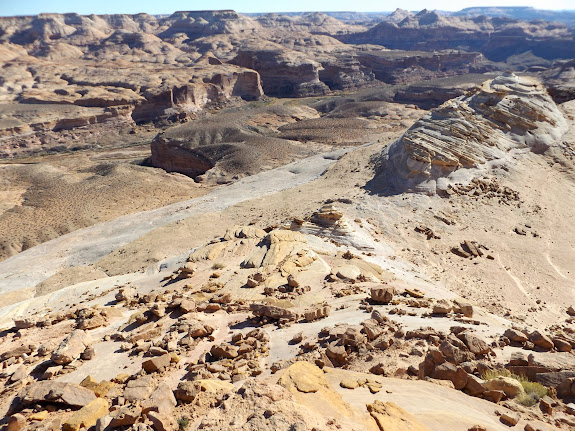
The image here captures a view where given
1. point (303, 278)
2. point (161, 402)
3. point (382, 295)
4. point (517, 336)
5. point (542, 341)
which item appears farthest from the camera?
point (303, 278)

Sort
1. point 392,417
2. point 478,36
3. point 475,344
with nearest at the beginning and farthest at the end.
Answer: point 392,417, point 475,344, point 478,36

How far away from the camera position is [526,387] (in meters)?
7.54

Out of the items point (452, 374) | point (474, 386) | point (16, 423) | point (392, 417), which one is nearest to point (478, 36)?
point (452, 374)

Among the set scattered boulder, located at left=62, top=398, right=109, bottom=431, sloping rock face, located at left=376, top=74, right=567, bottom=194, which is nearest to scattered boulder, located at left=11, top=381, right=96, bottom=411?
scattered boulder, located at left=62, top=398, right=109, bottom=431

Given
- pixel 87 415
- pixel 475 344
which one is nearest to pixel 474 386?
pixel 475 344

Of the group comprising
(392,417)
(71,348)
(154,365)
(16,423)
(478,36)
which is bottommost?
(71,348)

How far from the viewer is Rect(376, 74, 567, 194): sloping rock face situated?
24.0 meters

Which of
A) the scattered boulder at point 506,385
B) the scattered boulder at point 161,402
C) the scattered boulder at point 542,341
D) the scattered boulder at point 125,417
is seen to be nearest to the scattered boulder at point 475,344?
the scattered boulder at point 506,385

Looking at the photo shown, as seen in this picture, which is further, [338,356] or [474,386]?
[338,356]

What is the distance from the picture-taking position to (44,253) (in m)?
24.8

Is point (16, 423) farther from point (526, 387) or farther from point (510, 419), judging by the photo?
point (526, 387)

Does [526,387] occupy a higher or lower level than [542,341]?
higher

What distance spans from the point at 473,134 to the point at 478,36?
159398 millimetres

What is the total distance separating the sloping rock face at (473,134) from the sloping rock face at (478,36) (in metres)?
124
